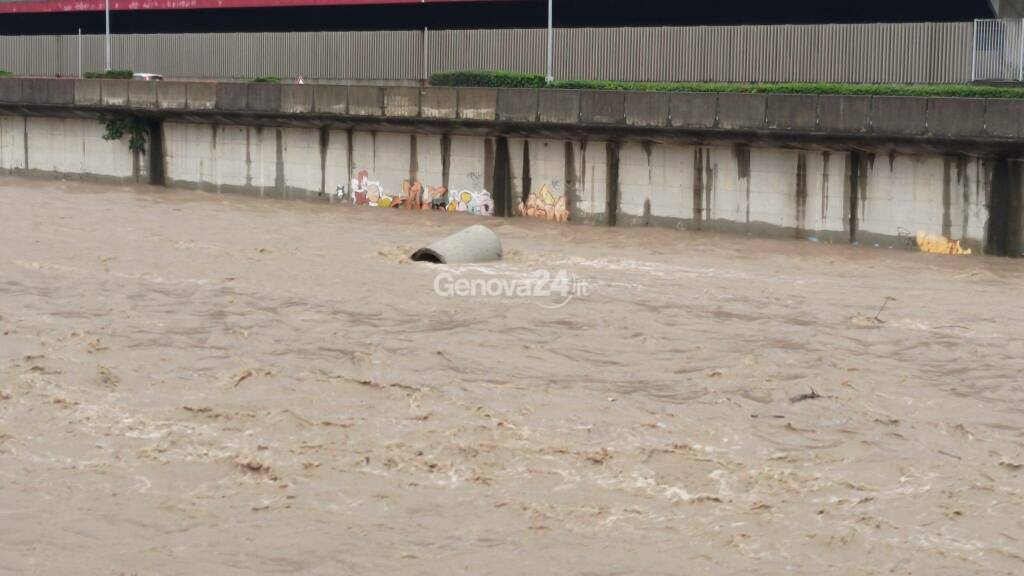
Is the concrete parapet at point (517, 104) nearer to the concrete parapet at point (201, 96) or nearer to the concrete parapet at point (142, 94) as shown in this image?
the concrete parapet at point (201, 96)

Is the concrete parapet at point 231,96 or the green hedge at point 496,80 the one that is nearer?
the concrete parapet at point 231,96

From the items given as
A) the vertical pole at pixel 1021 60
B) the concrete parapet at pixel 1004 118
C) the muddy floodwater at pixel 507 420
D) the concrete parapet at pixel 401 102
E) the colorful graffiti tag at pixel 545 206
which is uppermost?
the vertical pole at pixel 1021 60

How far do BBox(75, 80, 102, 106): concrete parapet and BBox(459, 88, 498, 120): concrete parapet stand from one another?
41.5ft

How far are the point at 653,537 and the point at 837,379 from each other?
6.07 metres

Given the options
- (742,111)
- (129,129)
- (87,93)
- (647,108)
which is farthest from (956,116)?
(87,93)

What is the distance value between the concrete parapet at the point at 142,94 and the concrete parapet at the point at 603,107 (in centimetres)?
1370

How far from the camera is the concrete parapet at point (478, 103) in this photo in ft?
110

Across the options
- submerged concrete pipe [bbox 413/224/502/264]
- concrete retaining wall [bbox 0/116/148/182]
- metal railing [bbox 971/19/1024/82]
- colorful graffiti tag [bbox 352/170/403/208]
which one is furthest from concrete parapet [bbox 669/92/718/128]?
concrete retaining wall [bbox 0/116/148/182]

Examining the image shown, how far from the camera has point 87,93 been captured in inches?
1631

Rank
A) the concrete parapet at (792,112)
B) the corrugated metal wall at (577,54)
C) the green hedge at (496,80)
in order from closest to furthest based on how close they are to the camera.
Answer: the concrete parapet at (792,112), the corrugated metal wall at (577,54), the green hedge at (496,80)

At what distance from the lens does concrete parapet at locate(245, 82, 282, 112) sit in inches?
1457

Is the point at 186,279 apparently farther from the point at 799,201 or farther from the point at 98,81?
the point at 98,81

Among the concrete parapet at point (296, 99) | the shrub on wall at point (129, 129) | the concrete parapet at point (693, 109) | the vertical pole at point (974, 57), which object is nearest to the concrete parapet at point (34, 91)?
the shrub on wall at point (129, 129)

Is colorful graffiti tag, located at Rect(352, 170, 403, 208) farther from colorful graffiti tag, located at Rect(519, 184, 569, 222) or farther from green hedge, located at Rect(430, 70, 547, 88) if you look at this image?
green hedge, located at Rect(430, 70, 547, 88)
